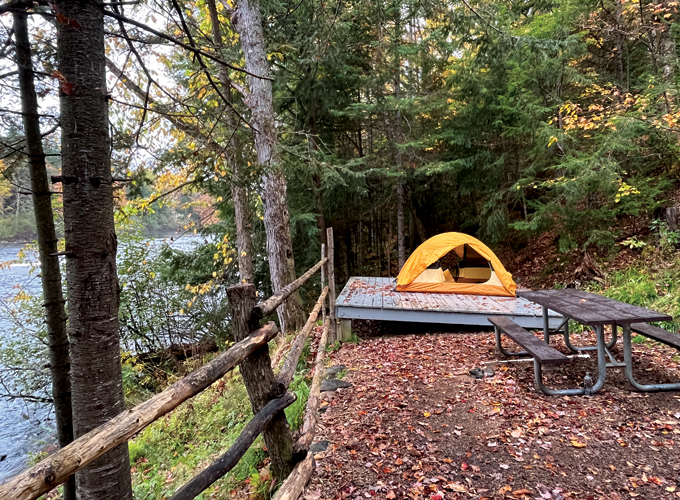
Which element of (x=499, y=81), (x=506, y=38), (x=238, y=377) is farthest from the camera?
(x=499, y=81)

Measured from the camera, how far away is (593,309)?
3.77m

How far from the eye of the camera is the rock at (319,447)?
296cm

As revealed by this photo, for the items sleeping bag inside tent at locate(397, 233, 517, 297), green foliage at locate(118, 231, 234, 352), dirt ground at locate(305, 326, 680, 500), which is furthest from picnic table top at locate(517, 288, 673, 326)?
green foliage at locate(118, 231, 234, 352)

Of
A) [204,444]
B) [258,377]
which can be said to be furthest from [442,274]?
[258,377]

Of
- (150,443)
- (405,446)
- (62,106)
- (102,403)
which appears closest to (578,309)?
(405,446)

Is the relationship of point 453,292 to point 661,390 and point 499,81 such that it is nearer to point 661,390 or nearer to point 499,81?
point 661,390

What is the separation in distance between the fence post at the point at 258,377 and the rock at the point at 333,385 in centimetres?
170

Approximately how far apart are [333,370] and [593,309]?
302 centimetres

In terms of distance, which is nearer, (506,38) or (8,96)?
(8,96)

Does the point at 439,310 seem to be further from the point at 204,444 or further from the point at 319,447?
the point at 204,444

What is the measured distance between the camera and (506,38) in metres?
6.60

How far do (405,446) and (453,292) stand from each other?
4581 millimetres

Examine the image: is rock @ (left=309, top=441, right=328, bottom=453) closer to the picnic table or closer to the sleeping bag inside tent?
the picnic table

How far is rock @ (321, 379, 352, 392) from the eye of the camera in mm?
4120
